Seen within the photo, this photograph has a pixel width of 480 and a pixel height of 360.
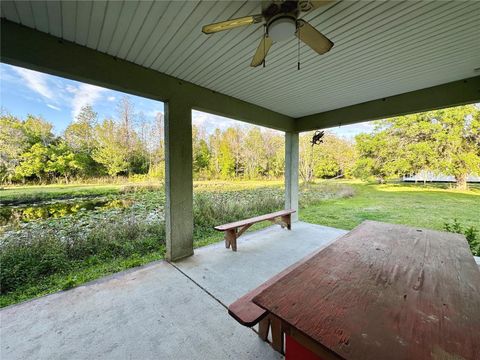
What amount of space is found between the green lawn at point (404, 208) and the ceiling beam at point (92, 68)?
4325 millimetres

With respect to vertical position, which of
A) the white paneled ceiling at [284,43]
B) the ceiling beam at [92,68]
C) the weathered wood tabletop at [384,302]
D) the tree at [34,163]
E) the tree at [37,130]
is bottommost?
the weathered wood tabletop at [384,302]

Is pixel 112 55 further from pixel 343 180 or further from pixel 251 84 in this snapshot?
pixel 343 180

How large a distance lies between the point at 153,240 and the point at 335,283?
3.27 meters

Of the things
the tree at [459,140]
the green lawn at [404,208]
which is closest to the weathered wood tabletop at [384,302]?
the green lawn at [404,208]

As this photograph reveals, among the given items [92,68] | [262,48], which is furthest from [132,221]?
[262,48]

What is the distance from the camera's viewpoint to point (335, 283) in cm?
121

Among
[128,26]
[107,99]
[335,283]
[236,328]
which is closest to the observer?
[335,283]

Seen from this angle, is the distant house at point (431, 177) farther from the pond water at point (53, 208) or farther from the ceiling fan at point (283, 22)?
the pond water at point (53, 208)

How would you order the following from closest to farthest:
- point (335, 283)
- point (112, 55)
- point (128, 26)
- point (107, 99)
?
point (335, 283) → point (128, 26) → point (112, 55) → point (107, 99)

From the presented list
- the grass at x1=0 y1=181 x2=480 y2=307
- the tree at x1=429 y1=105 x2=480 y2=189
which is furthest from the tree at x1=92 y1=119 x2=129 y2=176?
the tree at x1=429 y1=105 x2=480 y2=189

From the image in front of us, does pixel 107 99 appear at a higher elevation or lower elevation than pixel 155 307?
higher

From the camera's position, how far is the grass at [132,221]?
2.54 metres

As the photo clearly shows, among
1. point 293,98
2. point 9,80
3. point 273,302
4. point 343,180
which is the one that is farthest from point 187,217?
point 343,180

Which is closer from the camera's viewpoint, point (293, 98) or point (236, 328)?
point (236, 328)
